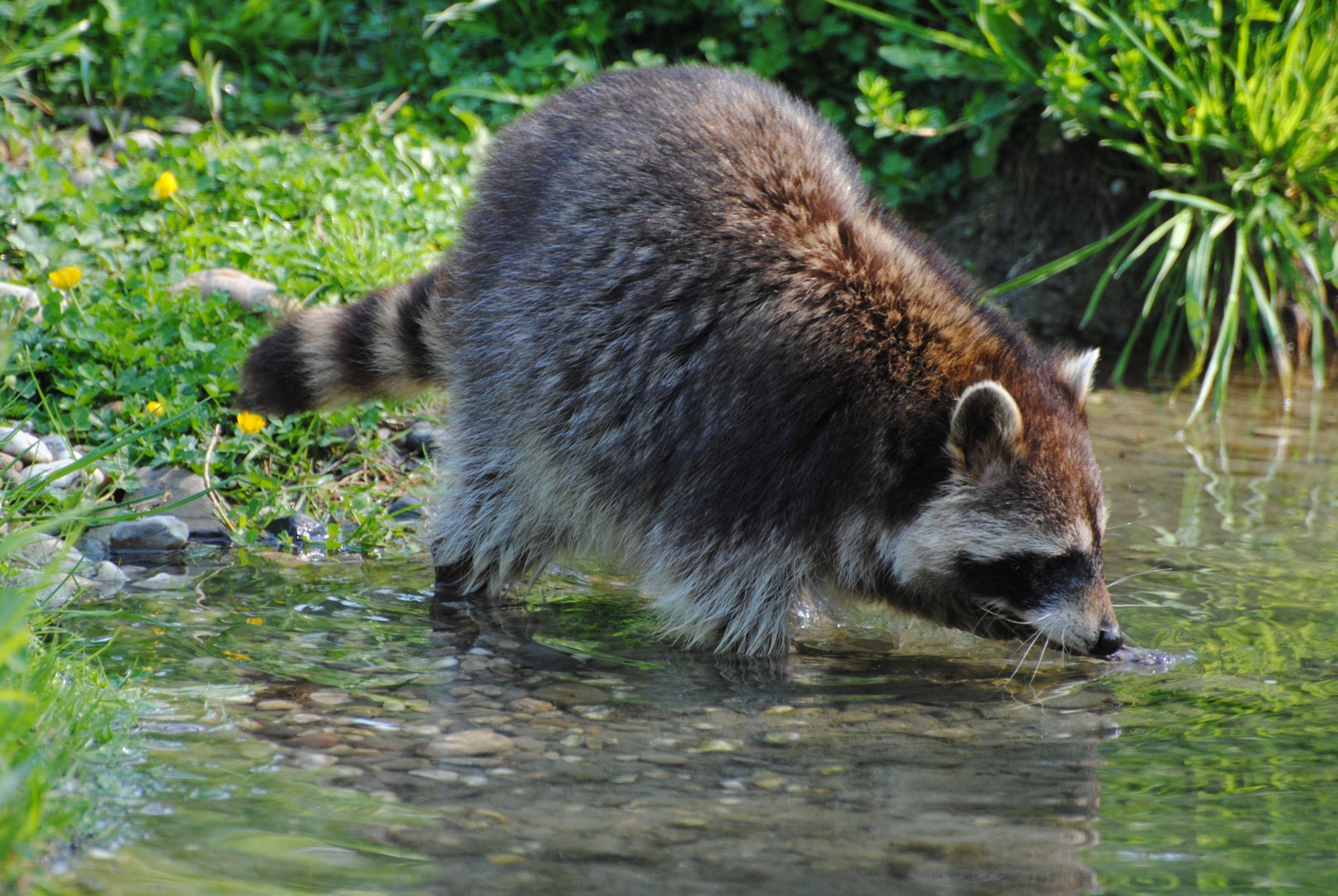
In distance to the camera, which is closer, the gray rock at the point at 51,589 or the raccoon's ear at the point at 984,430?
the gray rock at the point at 51,589

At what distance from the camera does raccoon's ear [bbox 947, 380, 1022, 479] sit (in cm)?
268

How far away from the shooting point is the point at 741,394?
2828mm

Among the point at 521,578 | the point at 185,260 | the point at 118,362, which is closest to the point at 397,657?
the point at 521,578

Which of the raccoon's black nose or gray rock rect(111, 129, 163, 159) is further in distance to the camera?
gray rock rect(111, 129, 163, 159)

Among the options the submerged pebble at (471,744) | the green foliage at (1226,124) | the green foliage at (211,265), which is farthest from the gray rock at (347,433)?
the green foliage at (1226,124)

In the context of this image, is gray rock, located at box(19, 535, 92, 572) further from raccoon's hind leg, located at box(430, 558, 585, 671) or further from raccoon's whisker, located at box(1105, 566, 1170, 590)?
raccoon's whisker, located at box(1105, 566, 1170, 590)

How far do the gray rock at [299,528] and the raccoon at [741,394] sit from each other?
40 centimetres

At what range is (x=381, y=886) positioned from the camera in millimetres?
1696

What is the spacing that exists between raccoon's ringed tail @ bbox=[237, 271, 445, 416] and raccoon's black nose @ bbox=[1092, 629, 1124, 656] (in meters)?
1.76

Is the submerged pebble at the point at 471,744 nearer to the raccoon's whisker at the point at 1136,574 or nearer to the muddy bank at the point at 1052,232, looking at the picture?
the raccoon's whisker at the point at 1136,574

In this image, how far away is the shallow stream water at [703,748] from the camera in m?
1.80

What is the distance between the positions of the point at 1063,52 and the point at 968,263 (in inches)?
45.0

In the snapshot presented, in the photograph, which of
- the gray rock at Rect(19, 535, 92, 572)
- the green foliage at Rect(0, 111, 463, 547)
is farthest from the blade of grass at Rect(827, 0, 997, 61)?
the gray rock at Rect(19, 535, 92, 572)

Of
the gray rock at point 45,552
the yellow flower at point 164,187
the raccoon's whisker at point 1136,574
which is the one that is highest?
the yellow flower at point 164,187
